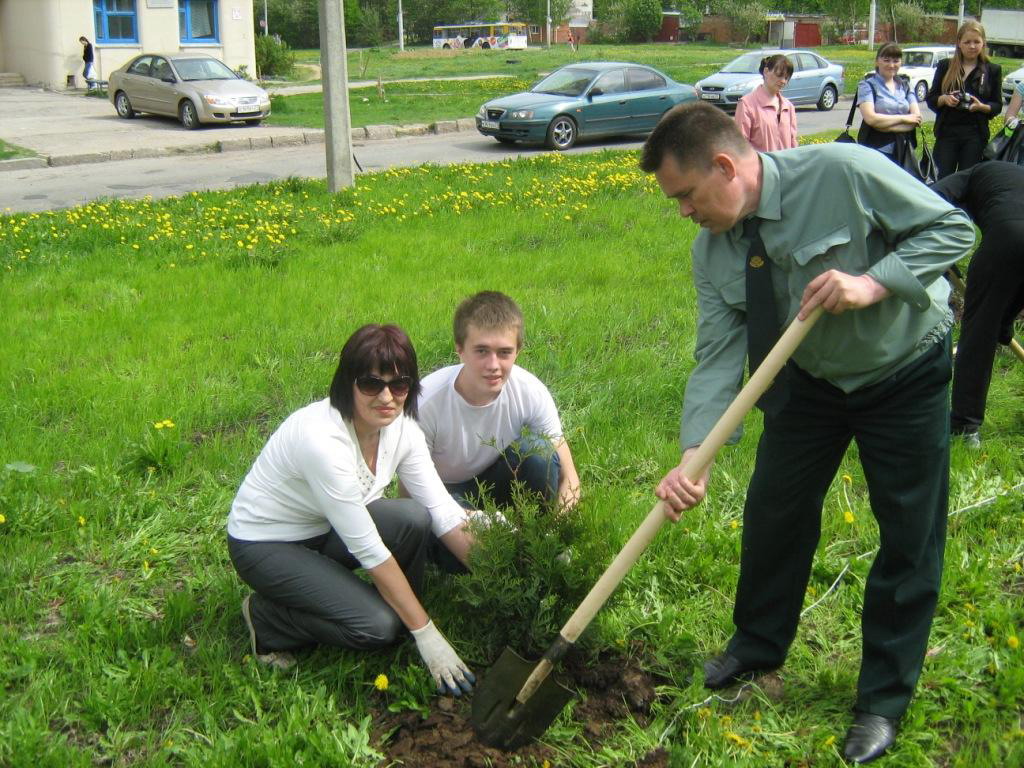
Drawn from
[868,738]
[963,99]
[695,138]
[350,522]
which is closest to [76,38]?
[963,99]

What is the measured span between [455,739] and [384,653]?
1.65 feet

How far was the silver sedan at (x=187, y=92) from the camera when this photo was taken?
20.1m

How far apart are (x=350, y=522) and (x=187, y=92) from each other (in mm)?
18937

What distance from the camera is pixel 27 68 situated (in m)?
31.4

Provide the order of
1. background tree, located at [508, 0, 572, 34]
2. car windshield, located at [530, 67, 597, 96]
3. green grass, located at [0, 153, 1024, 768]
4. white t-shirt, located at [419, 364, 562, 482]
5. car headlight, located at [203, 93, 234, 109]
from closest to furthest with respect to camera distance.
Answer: green grass, located at [0, 153, 1024, 768] < white t-shirt, located at [419, 364, 562, 482] < car windshield, located at [530, 67, 597, 96] < car headlight, located at [203, 93, 234, 109] < background tree, located at [508, 0, 572, 34]

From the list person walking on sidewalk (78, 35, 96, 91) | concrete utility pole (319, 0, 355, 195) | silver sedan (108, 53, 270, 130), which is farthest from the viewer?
person walking on sidewalk (78, 35, 96, 91)

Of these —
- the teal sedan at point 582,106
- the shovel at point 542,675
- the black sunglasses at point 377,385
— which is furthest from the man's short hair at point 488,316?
the teal sedan at point 582,106

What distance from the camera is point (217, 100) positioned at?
790 inches

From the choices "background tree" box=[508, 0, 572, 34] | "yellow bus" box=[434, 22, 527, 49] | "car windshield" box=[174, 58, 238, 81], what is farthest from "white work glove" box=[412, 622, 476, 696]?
"background tree" box=[508, 0, 572, 34]

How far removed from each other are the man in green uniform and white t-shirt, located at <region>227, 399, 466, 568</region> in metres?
0.95

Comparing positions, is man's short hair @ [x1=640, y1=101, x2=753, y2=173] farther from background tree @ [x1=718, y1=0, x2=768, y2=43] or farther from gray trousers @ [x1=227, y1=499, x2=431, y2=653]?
background tree @ [x1=718, y1=0, x2=768, y2=43]

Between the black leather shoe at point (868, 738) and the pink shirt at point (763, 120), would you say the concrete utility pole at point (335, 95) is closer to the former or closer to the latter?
the pink shirt at point (763, 120)

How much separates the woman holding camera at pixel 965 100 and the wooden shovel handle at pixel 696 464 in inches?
277

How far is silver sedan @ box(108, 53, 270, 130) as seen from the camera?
66.1ft
